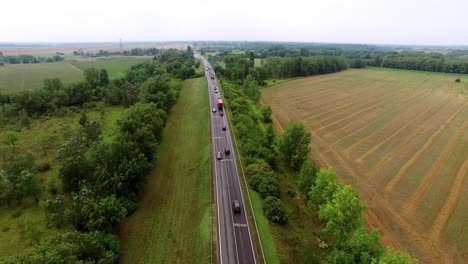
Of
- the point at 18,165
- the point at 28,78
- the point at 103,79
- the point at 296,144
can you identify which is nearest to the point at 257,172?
the point at 296,144

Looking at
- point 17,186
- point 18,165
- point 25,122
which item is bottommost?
point 17,186

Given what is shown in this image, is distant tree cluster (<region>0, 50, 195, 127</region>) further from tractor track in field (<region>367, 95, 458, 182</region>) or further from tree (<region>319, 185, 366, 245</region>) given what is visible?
tree (<region>319, 185, 366, 245</region>)

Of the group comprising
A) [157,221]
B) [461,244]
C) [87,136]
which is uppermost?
[87,136]

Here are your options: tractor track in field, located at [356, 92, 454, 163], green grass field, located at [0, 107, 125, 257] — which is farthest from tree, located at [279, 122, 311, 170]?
green grass field, located at [0, 107, 125, 257]

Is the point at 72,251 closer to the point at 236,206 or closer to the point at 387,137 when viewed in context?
the point at 236,206

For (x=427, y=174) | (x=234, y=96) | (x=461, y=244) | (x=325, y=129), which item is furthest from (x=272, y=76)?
(x=461, y=244)

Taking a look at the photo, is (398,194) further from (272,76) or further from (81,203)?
(272,76)
